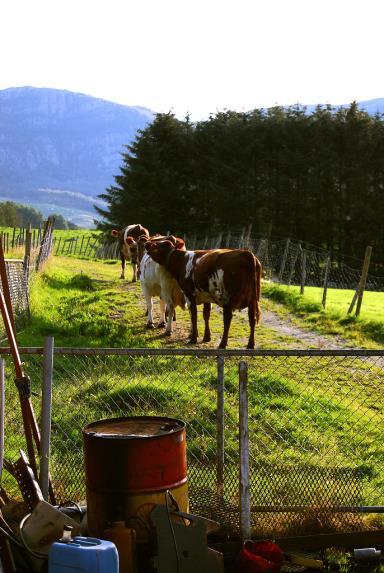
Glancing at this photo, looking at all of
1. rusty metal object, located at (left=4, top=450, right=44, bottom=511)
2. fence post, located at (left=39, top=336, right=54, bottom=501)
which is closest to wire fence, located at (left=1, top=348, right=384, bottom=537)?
fence post, located at (left=39, top=336, right=54, bottom=501)

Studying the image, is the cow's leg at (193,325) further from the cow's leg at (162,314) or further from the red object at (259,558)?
the red object at (259,558)

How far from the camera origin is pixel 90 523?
4910 millimetres

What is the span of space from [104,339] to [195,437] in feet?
20.5

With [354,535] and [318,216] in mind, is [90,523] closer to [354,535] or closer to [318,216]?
[354,535]

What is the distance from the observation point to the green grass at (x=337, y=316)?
666 inches

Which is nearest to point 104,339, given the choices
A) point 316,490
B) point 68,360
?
point 68,360

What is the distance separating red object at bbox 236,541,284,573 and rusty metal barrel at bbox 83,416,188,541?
20.6 inches

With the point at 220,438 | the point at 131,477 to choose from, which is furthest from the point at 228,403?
the point at 131,477

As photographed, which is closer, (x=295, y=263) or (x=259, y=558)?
(x=259, y=558)

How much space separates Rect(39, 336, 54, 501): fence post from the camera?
5.34m

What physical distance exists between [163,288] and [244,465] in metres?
10.1

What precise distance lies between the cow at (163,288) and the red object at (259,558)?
388 inches

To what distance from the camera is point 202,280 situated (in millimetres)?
13641

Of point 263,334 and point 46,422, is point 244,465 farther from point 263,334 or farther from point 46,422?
point 263,334
